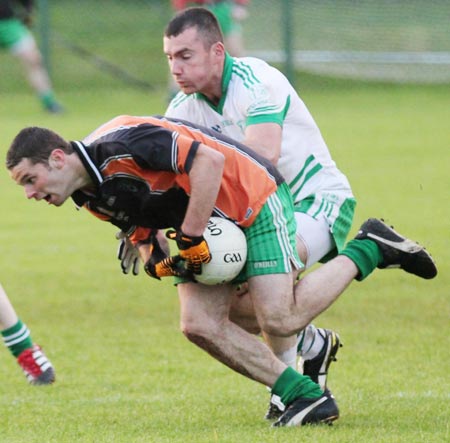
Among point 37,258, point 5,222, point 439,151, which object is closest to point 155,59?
point 439,151

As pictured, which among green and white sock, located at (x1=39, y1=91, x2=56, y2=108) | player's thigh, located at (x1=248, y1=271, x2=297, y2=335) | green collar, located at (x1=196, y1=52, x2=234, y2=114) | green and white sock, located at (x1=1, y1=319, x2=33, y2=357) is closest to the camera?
player's thigh, located at (x1=248, y1=271, x2=297, y2=335)

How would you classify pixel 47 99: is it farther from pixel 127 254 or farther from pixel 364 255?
pixel 364 255

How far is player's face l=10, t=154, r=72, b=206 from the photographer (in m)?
5.14

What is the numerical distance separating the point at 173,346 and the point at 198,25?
7.45ft

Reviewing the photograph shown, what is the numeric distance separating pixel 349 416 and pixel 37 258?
5.52 m

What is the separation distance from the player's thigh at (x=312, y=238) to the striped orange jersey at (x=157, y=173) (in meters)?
0.51

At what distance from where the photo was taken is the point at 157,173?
5266 millimetres

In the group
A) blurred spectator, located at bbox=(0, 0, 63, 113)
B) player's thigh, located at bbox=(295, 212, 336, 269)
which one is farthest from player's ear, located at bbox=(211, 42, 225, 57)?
blurred spectator, located at bbox=(0, 0, 63, 113)

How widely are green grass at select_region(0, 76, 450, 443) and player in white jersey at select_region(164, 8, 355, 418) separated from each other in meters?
0.39

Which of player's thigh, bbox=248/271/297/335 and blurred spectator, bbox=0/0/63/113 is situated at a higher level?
player's thigh, bbox=248/271/297/335

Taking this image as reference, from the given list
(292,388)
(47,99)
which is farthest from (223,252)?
(47,99)

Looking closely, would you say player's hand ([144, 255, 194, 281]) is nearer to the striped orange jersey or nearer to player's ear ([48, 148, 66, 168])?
the striped orange jersey

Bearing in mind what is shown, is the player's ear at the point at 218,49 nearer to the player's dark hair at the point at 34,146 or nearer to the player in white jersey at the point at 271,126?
the player in white jersey at the point at 271,126

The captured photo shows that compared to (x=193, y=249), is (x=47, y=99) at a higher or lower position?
lower
